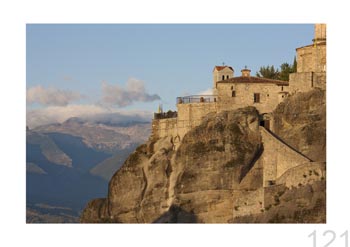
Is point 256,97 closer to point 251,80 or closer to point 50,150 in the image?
point 251,80

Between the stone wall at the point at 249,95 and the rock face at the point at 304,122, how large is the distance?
3.79 feet

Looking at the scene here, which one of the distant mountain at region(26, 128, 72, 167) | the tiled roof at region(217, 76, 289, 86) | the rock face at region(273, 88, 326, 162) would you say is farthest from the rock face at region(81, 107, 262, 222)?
the distant mountain at region(26, 128, 72, 167)

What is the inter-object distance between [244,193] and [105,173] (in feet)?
147

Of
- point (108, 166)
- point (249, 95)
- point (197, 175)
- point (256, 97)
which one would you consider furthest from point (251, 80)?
point (108, 166)

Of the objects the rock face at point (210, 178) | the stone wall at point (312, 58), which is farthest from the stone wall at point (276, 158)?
the stone wall at point (312, 58)

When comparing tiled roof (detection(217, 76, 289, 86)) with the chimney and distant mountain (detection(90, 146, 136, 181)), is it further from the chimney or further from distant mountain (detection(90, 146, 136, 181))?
distant mountain (detection(90, 146, 136, 181))

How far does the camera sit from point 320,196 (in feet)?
259

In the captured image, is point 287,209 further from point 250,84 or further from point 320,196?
point 250,84

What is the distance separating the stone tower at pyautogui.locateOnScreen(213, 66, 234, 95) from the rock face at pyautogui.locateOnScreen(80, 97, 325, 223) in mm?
5433

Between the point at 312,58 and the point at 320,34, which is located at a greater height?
the point at 320,34

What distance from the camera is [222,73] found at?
9738 centimetres

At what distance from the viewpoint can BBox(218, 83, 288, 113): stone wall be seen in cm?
9131

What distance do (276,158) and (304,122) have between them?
3078 millimetres

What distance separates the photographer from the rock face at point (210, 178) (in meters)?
84.2
